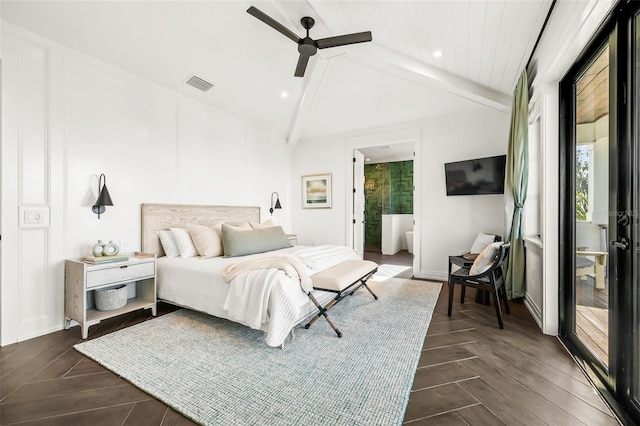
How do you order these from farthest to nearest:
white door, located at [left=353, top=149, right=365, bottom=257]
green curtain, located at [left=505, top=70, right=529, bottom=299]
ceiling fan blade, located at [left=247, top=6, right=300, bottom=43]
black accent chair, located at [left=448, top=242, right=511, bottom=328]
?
1. white door, located at [left=353, top=149, right=365, bottom=257]
2. green curtain, located at [left=505, top=70, right=529, bottom=299]
3. black accent chair, located at [left=448, top=242, right=511, bottom=328]
4. ceiling fan blade, located at [left=247, top=6, right=300, bottom=43]

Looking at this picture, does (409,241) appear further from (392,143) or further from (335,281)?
(335,281)

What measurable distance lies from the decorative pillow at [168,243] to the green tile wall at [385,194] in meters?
5.81

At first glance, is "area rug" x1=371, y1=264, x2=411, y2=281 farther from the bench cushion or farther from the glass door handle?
the glass door handle

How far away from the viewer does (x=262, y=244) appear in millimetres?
3430

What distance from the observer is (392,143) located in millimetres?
4879

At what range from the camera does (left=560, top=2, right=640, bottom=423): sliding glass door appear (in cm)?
144

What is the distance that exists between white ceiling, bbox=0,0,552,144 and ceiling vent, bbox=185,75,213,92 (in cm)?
7

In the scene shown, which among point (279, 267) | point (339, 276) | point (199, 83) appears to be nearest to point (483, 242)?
point (339, 276)

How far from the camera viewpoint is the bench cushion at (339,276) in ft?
7.88

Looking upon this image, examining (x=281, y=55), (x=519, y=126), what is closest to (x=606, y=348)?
(x=519, y=126)

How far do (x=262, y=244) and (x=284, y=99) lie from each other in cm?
258

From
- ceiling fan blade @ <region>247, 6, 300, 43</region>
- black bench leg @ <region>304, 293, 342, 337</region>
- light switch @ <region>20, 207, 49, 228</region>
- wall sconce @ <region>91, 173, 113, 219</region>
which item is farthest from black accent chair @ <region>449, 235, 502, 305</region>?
light switch @ <region>20, 207, 49, 228</region>

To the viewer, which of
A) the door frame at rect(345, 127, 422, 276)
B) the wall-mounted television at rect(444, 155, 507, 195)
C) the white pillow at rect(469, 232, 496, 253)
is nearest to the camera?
the white pillow at rect(469, 232, 496, 253)

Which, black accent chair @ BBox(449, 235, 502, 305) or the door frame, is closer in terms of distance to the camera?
black accent chair @ BBox(449, 235, 502, 305)
